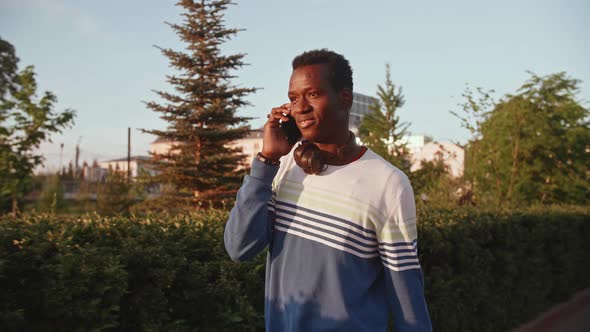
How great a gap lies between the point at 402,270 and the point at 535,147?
47.9 feet

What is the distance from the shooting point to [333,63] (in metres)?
2.24

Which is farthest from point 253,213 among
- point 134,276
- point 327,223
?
point 134,276

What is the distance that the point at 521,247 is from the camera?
26.6 ft

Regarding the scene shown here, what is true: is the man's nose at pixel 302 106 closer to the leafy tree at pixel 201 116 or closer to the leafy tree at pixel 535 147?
the leafy tree at pixel 535 147

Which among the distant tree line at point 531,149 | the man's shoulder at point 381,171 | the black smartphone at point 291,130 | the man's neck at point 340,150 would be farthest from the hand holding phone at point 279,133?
the distant tree line at point 531,149

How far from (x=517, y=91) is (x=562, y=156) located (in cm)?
220

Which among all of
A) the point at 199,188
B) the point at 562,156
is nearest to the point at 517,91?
the point at 562,156

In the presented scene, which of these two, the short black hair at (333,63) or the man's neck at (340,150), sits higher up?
the short black hair at (333,63)

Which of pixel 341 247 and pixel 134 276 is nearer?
pixel 341 247

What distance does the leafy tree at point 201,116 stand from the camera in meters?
30.8

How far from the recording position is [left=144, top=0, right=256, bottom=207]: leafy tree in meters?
30.8

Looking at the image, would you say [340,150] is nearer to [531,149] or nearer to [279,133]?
[279,133]

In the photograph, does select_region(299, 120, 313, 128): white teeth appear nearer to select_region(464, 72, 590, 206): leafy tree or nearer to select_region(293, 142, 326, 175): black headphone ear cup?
select_region(293, 142, 326, 175): black headphone ear cup

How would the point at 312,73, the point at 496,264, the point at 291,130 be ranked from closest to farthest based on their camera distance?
the point at 312,73 < the point at 291,130 < the point at 496,264
